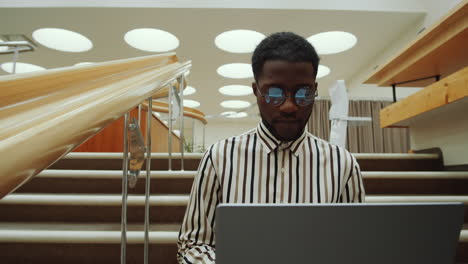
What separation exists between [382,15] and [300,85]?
5.10m

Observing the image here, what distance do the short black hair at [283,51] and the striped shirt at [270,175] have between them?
0.61 feet

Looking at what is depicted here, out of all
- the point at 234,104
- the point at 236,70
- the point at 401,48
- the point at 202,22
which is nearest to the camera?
the point at 401,48

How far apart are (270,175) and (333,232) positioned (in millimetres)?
392

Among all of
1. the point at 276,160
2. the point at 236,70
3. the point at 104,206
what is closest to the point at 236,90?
the point at 236,70

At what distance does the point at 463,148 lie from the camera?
2.17 metres

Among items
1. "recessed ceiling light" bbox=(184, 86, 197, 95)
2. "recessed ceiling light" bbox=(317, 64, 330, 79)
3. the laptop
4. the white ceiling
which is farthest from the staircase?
"recessed ceiling light" bbox=(184, 86, 197, 95)

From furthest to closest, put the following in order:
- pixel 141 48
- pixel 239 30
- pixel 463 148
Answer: pixel 141 48 < pixel 239 30 < pixel 463 148

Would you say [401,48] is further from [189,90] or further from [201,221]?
[189,90]

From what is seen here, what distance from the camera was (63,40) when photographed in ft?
20.1

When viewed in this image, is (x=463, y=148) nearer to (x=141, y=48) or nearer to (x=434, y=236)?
(x=434, y=236)

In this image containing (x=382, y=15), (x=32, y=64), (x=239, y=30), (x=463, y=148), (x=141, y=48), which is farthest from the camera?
(x=32, y=64)

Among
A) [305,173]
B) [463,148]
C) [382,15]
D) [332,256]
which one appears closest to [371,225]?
[332,256]

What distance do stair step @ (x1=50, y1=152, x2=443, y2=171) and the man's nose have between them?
1.59m

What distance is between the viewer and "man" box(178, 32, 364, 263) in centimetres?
70
